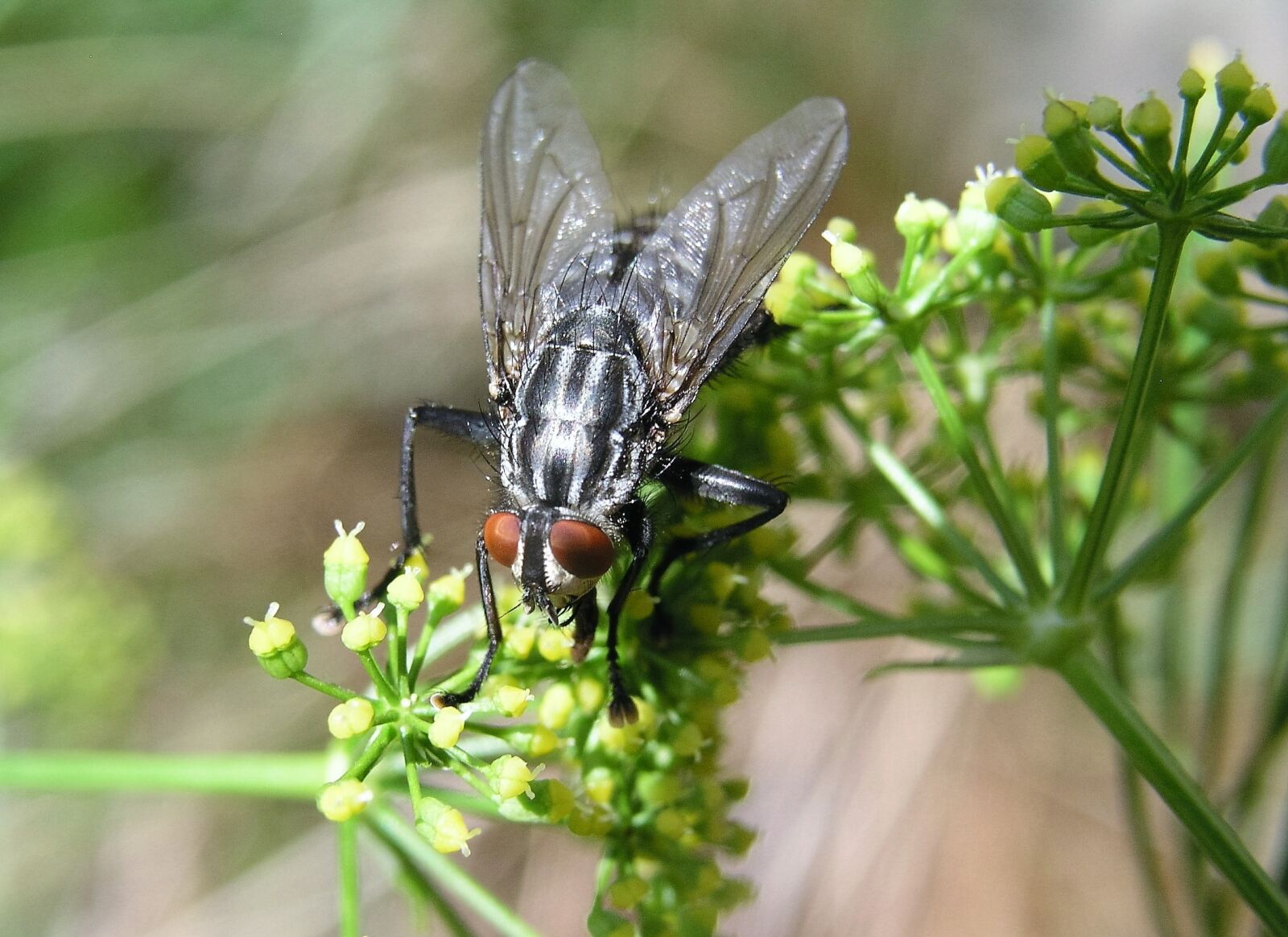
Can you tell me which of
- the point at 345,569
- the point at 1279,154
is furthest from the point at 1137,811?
the point at 345,569

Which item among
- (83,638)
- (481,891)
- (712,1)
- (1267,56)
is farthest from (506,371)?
(1267,56)

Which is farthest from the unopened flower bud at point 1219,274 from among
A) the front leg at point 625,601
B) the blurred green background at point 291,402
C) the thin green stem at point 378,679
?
the blurred green background at point 291,402

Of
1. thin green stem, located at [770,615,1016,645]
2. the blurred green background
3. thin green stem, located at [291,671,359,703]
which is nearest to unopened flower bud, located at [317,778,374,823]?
thin green stem, located at [291,671,359,703]

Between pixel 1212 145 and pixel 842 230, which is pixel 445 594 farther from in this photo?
pixel 1212 145

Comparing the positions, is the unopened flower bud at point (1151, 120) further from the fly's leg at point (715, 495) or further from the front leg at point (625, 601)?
the front leg at point (625, 601)

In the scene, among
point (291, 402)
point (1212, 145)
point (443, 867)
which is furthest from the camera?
point (291, 402)

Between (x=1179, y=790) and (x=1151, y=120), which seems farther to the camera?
(x=1179, y=790)
